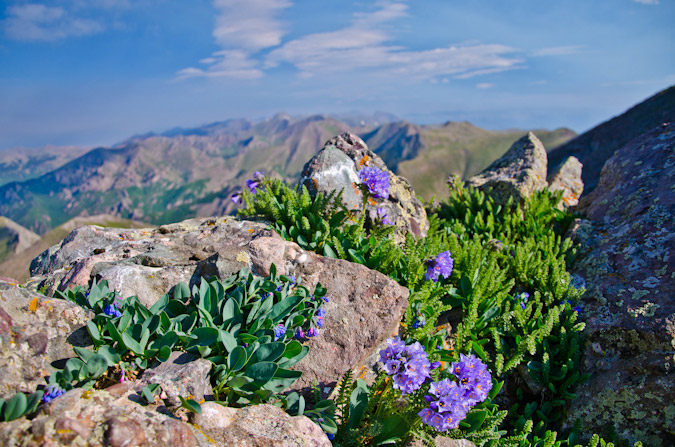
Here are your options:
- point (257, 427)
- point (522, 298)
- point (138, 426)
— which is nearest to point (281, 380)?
point (257, 427)

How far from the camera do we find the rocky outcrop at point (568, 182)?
11.3m

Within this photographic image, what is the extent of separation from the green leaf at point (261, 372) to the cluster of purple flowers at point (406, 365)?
1138 mm

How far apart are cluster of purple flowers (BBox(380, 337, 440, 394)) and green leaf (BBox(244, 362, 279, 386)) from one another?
3.73 feet

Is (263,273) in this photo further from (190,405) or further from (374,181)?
(190,405)

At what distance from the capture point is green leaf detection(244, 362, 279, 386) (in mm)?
3775

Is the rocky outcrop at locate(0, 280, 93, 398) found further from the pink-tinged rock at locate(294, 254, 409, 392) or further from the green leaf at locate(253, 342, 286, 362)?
the pink-tinged rock at locate(294, 254, 409, 392)

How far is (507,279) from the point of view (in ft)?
23.6

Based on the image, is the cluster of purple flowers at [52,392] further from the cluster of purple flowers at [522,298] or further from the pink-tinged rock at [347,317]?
the cluster of purple flowers at [522,298]

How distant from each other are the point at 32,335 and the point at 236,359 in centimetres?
188

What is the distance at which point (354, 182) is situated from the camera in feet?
26.2

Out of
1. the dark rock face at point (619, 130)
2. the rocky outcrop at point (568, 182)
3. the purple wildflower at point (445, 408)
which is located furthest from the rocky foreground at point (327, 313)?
the dark rock face at point (619, 130)

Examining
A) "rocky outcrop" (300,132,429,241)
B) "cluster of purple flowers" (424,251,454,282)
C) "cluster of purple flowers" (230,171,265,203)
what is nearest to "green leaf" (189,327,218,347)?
"cluster of purple flowers" (424,251,454,282)

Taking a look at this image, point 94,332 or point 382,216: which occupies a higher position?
point 382,216

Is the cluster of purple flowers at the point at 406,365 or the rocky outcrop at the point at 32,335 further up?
the rocky outcrop at the point at 32,335
